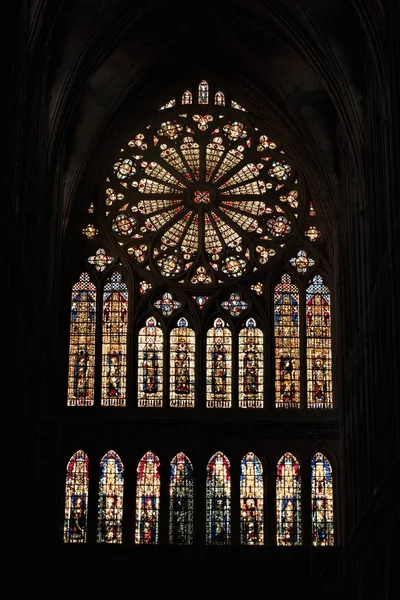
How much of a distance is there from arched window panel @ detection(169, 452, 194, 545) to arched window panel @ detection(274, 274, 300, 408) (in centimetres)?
275

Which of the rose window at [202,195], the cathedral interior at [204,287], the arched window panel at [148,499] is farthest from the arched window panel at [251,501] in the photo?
the rose window at [202,195]

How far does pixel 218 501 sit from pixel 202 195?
825 cm

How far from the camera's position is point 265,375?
36594 mm

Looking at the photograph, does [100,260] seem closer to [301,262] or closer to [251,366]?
[251,366]

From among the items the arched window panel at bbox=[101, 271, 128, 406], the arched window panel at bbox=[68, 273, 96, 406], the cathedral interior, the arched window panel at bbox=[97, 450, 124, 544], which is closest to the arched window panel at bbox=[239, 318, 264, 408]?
the cathedral interior

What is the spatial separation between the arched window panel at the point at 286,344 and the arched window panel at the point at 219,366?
3.89ft

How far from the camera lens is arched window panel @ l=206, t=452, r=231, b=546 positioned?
3519cm

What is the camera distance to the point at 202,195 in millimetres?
38844

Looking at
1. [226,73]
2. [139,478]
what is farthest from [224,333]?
[226,73]

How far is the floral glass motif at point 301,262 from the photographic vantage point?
37625 millimetres

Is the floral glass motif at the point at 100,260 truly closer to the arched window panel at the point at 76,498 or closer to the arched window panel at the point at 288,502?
the arched window panel at the point at 76,498

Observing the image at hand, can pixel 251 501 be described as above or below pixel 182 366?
below

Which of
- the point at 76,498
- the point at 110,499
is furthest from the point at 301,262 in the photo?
the point at 76,498

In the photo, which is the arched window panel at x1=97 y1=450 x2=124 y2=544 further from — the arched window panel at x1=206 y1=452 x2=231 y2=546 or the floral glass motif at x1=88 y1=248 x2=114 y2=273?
the floral glass motif at x1=88 y1=248 x2=114 y2=273
